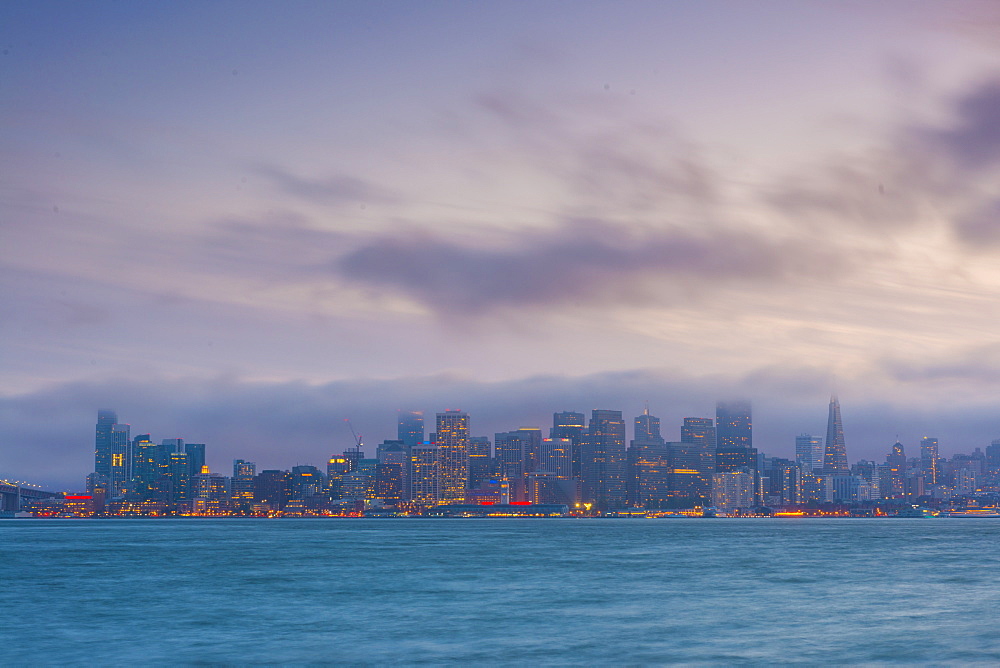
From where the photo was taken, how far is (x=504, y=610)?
6059cm

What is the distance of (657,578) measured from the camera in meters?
82.6

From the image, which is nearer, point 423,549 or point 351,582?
point 351,582

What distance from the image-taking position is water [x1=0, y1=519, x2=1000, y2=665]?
1726 inches

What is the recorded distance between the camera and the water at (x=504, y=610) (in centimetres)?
4384

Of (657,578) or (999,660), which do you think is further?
(657,578)

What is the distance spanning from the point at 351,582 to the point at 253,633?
29979mm

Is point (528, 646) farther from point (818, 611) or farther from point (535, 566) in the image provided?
point (535, 566)

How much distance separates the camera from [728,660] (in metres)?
40.8

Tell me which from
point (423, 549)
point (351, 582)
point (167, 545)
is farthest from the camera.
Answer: point (167, 545)

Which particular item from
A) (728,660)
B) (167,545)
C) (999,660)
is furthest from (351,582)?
(167,545)

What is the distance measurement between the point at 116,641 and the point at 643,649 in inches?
956

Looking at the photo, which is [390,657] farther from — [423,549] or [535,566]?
[423,549]

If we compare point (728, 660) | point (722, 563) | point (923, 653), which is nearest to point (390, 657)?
point (728, 660)

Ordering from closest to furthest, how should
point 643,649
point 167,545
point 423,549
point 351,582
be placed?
point 643,649
point 351,582
point 423,549
point 167,545
